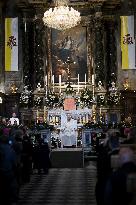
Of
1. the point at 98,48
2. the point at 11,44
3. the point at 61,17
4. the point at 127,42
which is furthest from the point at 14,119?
the point at 127,42

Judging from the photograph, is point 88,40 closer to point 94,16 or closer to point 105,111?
point 94,16

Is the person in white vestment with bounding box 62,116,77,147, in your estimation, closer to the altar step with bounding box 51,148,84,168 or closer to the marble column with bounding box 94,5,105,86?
the altar step with bounding box 51,148,84,168

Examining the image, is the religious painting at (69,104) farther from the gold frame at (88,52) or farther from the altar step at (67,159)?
the altar step at (67,159)

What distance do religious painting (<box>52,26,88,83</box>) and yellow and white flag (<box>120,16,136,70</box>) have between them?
2.32m

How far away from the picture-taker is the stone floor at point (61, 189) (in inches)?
448

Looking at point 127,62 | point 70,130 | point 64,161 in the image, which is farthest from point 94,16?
point 64,161

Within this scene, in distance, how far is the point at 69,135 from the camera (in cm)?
2603

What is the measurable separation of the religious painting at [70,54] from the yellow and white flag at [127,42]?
232 cm

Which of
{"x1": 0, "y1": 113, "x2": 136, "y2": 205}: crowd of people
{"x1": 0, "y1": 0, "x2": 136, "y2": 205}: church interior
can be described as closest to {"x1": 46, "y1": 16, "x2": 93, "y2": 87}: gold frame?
{"x1": 0, "y1": 0, "x2": 136, "y2": 205}: church interior

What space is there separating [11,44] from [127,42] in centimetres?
699

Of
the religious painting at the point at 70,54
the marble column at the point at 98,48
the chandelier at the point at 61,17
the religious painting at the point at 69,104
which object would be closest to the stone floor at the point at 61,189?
the religious painting at the point at 69,104

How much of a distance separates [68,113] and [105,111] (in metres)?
2.97

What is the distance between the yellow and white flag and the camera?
97.4 ft

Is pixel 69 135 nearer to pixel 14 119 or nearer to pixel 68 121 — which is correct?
pixel 68 121
